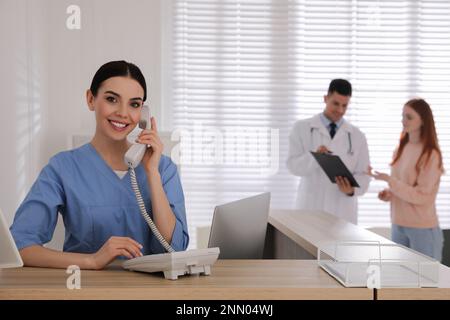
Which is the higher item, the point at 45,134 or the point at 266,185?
A: the point at 45,134

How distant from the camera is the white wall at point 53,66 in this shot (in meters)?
3.14

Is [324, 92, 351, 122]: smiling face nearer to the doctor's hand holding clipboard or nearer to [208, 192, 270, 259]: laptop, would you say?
the doctor's hand holding clipboard

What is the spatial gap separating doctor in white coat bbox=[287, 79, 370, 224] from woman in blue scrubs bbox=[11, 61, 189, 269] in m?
2.16

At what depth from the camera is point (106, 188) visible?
190 centimetres

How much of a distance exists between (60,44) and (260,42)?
136 centimetres

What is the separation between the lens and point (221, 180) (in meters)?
4.67

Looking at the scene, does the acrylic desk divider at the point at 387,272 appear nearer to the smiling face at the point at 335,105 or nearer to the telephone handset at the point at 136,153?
the telephone handset at the point at 136,153

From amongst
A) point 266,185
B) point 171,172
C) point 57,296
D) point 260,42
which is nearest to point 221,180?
point 266,185

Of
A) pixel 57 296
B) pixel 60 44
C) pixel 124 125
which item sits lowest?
pixel 57 296

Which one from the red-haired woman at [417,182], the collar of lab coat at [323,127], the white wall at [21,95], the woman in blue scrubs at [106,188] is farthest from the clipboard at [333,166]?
the woman in blue scrubs at [106,188]

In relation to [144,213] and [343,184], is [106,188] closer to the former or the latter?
[144,213]

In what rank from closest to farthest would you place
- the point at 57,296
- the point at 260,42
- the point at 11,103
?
the point at 57,296 < the point at 11,103 < the point at 260,42

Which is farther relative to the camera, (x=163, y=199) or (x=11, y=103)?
(x=11, y=103)

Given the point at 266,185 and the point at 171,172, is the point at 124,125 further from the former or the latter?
the point at 266,185
